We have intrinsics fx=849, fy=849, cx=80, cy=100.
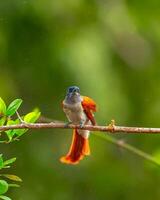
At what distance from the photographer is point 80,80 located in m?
7.10

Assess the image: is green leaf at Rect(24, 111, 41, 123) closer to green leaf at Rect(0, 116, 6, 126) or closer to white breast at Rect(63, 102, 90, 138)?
green leaf at Rect(0, 116, 6, 126)

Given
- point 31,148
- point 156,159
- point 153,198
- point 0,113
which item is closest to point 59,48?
point 31,148

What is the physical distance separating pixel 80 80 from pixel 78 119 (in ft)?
9.42

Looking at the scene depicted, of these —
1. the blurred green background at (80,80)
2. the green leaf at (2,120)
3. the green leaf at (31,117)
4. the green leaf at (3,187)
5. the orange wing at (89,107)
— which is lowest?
the blurred green background at (80,80)

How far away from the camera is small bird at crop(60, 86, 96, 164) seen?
13.1ft

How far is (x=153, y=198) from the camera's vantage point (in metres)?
7.74

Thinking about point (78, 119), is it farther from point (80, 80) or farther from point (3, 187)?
point (80, 80)

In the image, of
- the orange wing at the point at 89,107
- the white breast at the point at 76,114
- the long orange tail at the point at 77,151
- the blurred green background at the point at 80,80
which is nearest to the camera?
the long orange tail at the point at 77,151

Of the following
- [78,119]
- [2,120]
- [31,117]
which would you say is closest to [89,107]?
[78,119]

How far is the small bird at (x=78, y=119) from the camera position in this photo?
3994 millimetres

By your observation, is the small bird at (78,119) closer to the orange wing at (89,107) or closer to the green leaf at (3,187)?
the orange wing at (89,107)

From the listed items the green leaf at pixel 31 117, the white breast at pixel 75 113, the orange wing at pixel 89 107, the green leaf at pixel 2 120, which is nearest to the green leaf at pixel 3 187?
the green leaf at pixel 2 120

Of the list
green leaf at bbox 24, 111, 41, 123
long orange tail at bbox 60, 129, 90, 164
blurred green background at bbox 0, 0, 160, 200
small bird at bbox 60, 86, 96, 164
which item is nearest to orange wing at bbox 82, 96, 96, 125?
small bird at bbox 60, 86, 96, 164

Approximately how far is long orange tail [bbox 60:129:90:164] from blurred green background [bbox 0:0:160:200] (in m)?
2.72
